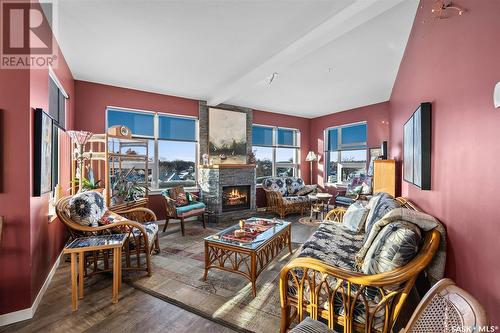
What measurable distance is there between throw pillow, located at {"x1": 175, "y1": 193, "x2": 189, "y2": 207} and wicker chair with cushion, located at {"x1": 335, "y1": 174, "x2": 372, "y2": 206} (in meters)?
3.68

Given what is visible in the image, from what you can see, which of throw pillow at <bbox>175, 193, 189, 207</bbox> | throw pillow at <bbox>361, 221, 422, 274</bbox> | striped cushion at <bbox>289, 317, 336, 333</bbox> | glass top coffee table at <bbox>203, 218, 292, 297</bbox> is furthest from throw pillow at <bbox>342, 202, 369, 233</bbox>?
throw pillow at <bbox>175, 193, 189, 207</bbox>

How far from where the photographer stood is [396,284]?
133 cm

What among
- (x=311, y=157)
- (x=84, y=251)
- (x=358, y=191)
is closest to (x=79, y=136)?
(x=84, y=251)

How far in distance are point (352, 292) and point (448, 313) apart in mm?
718

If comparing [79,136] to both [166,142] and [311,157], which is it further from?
[311,157]

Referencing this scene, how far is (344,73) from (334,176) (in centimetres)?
373

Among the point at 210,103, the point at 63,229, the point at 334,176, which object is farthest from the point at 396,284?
the point at 334,176

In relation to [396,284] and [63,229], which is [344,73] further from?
[63,229]

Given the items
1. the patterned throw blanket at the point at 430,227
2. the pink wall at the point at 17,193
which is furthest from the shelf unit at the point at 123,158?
the patterned throw blanket at the point at 430,227

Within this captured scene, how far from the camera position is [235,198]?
559 centimetres

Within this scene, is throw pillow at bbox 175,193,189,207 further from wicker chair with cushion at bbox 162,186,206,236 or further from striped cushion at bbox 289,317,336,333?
striped cushion at bbox 289,317,336,333

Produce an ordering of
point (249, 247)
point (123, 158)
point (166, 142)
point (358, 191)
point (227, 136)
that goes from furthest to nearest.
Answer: point (227, 136), point (358, 191), point (166, 142), point (123, 158), point (249, 247)

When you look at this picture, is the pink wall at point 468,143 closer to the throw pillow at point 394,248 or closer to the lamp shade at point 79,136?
the throw pillow at point 394,248

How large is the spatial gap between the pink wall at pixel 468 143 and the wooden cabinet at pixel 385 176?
189cm
